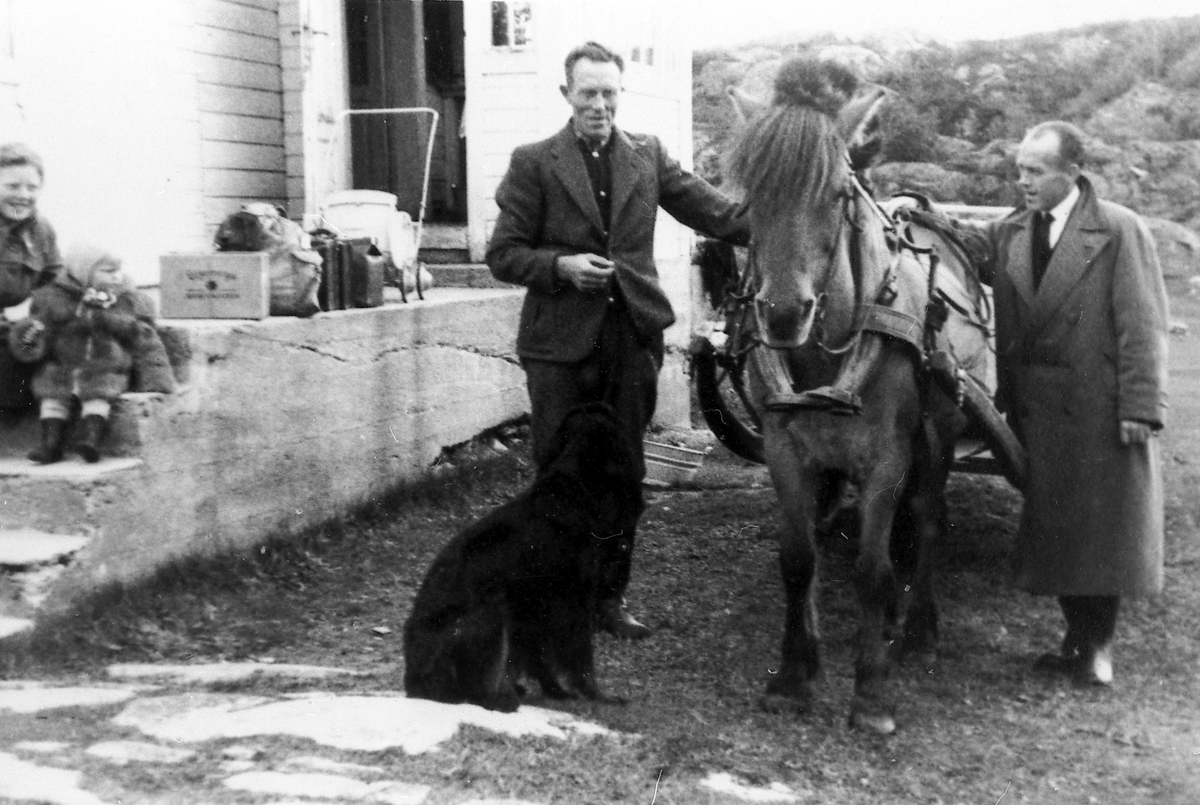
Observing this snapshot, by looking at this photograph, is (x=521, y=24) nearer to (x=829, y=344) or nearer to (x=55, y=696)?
(x=829, y=344)

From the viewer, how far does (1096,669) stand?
4.75 meters

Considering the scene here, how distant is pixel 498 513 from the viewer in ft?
13.2

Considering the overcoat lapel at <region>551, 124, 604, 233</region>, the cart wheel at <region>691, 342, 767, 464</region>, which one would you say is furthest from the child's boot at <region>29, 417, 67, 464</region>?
the cart wheel at <region>691, 342, 767, 464</region>

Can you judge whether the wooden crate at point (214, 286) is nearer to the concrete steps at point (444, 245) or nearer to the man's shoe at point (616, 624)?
the man's shoe at point (616, 624)

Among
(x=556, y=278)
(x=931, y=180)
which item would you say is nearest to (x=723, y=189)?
(x=556, y=278)

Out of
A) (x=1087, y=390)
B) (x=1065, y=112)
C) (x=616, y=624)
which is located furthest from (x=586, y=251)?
(x=1065, y=112)

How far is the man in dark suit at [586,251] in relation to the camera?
15.4 ft

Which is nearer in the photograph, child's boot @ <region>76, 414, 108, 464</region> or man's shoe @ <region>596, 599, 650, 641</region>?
child's boot @ <region>76, 414, 108, 464</region>

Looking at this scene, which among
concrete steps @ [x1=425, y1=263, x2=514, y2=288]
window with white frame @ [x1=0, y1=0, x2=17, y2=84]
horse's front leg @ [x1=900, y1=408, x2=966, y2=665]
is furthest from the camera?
concrete steps @ [x1=425, y1=263, x2=514, y2=288]

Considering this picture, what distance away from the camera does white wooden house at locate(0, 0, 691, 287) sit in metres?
6.78

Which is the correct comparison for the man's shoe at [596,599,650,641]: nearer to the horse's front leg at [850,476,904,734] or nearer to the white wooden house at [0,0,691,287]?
the horse's front leg at [850,476,904,734]

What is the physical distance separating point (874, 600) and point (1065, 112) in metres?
8.18

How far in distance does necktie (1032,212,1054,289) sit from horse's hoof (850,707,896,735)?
5.56 ft

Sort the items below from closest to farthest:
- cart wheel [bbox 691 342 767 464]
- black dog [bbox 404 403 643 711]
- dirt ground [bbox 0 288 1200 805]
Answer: dirt ground [bbox 0 288 1200 805] → black dog [bbox 404 403 643 711] → cart wheel [bbox 691 342 767 464]
